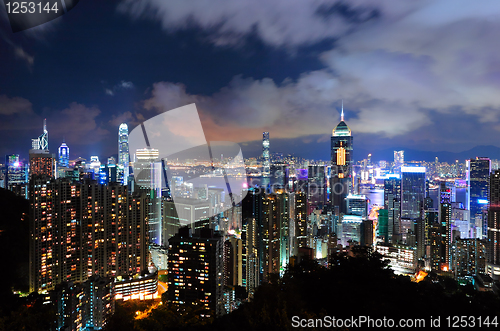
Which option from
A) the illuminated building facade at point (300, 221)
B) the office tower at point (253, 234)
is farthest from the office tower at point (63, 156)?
the illuminated building facade at point (300, 221)

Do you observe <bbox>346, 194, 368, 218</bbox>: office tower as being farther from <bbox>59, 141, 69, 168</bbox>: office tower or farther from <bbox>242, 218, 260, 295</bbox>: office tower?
<bbox>59, 141, 69, 168</bbox>: office tower

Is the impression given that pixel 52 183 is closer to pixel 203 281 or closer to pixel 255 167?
pixel 203 281

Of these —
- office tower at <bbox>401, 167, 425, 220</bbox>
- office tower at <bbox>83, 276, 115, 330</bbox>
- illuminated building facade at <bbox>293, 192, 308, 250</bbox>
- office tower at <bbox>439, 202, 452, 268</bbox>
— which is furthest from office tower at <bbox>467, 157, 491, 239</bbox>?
office tower at <bbox>83, 276, 115, 330</bbox>

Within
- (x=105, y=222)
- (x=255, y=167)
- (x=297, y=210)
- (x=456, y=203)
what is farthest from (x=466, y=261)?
(x=105, y=222)

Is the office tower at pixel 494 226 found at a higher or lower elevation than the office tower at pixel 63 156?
lower

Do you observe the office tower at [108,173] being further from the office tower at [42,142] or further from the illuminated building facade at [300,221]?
the illuminated building facade at [300,221]
